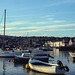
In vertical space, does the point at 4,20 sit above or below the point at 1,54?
above

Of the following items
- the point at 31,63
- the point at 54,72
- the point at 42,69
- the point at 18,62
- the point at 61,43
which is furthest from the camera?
the point at 61,43

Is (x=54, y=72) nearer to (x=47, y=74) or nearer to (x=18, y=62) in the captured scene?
(x=47, y=74)

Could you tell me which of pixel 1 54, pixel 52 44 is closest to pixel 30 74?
pixel 1 54

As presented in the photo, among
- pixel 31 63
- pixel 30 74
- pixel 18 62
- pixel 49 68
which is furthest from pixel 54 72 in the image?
pixel 18 62

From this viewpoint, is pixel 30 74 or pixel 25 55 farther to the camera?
pixel 25 55

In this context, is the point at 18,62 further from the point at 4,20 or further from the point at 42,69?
the point at 4,20

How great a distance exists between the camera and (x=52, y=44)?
7229 inches

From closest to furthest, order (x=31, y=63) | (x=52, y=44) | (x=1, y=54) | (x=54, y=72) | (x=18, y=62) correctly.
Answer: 1. (x=54, y=72)
2. (x=31, y=63)
3. (x=18, y=62)
4. (x=1, y=54)
5. (x=52, y=44)

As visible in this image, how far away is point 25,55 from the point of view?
4369 centimetres

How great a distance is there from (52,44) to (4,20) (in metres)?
→ 131

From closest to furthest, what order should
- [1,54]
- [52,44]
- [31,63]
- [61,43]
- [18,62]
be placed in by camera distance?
[31,63] < [18,62] < [1,54] < [61,43] < [52,44]

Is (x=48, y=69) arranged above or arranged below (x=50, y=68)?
below

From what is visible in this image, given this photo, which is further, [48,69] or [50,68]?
[48,69]

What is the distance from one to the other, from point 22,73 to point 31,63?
2.72m
